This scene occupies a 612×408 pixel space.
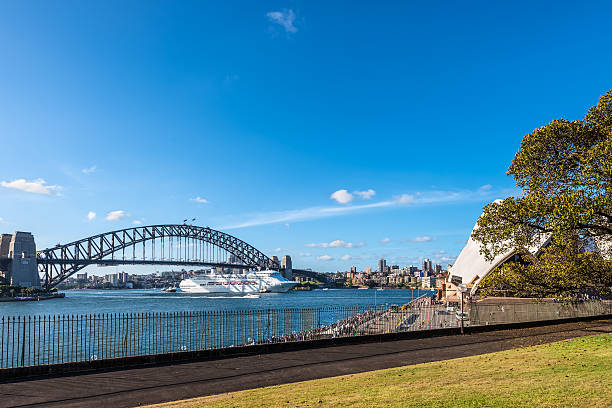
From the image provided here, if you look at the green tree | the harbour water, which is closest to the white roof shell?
the harbour water

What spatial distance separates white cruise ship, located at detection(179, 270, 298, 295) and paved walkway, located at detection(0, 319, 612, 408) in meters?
125

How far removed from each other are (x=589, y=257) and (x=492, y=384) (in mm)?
10529

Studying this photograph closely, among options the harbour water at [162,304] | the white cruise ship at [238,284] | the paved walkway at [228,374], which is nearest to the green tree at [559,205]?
the paved walkway at [228,374]

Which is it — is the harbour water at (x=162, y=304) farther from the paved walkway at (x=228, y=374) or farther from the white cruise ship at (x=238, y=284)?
the paved walkway at (x=228, y=374)

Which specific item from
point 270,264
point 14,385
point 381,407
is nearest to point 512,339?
point 381,407

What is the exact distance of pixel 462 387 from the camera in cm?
945

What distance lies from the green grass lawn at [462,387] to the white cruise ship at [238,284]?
131 metres

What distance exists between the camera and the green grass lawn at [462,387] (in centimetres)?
828

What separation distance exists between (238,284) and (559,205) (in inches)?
5180

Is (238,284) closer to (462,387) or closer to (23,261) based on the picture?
(23,261)

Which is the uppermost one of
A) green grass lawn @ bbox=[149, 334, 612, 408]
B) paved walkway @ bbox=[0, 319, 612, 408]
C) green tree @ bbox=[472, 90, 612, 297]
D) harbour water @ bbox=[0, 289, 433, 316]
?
green tree @ bbox=[472, 90, 612, 297]

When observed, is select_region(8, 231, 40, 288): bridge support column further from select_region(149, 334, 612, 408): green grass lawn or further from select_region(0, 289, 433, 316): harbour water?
select_region(149, 334, 612, 408): green grass lawn

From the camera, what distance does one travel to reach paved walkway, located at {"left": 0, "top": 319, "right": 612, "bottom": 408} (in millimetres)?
10484

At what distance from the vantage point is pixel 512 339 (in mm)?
18594
